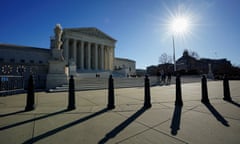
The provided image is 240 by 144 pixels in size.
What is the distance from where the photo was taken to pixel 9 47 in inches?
1325

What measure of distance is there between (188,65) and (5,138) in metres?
75.5

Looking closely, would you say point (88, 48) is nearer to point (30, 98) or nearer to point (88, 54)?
point (88, 54)

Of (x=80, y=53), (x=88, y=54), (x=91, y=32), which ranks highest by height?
(x=91, y=32)

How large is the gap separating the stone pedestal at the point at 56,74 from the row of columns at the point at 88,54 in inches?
1045

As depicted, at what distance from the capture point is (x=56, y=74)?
444 inches

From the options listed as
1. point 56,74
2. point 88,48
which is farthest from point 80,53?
point 56,74

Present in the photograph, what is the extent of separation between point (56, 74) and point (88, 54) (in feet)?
98.4

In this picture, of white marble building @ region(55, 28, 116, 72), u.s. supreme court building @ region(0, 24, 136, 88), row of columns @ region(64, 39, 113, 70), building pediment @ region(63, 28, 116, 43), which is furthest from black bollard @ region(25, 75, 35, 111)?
building pediment @ region(63, 28, 116, 43)

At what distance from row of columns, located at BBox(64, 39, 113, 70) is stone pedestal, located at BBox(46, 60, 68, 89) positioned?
26548mm

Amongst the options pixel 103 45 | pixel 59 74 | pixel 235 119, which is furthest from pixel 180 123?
pixel 103 45

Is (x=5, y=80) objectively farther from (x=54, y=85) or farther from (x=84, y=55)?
(x=84, y=55)

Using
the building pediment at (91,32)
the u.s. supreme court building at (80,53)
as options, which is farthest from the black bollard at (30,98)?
the building pediment at (91,32)

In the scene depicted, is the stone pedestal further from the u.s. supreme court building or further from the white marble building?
the white marble building

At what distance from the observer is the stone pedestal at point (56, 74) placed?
10.9 metres
